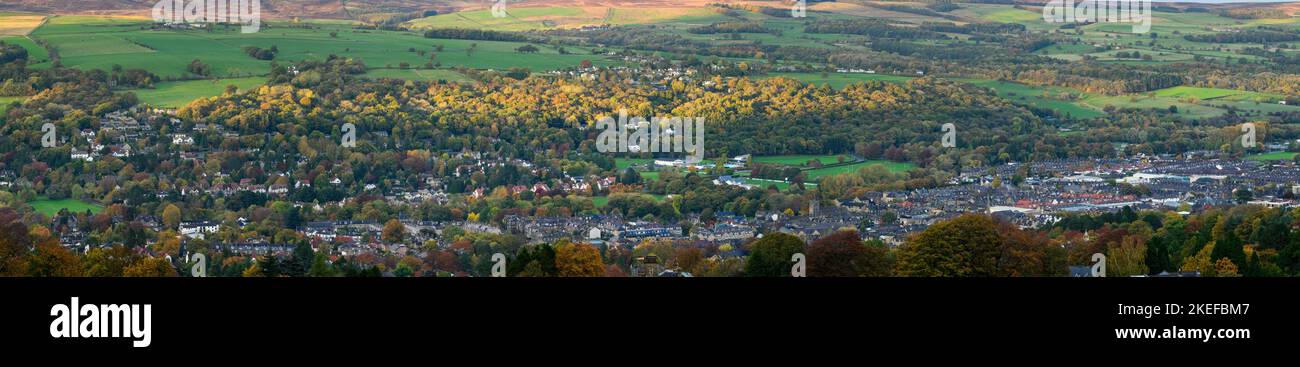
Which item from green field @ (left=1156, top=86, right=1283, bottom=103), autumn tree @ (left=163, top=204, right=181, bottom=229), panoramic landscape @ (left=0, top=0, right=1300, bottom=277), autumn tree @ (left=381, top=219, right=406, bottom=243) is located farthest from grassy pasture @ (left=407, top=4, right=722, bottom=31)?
autumn tree @ (left=381, top=219, right=406, bottom=243)

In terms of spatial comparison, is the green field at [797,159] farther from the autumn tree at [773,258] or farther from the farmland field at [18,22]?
the farmland field at [18,22]

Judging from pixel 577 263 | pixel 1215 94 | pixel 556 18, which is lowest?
pixel 577 263

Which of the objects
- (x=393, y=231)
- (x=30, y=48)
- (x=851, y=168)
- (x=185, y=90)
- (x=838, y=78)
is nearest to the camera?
(x=393, y=231)

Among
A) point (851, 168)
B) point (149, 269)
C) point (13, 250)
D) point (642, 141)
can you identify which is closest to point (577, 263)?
point (149, 269)

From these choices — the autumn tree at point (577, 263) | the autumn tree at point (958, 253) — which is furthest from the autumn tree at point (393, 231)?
the autumn tree at point (958, 253)

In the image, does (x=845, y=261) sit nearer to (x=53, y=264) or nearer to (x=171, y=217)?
(x=53, y=264)
